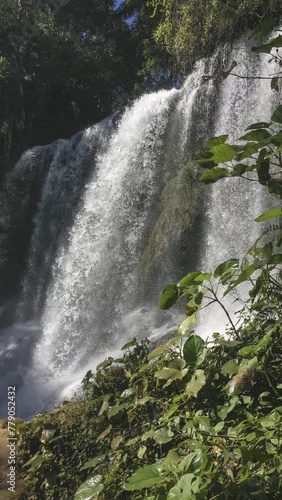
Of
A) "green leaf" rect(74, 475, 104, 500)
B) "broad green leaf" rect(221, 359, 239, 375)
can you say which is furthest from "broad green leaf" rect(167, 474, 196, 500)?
"broad green leaf" rect(221, 359, 239, 375)

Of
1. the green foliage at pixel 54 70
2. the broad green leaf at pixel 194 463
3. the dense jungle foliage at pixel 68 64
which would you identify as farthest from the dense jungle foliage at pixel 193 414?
the green foliage at pixel 54 70

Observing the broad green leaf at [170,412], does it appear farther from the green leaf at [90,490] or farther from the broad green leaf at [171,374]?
the green leaf at [90,490]

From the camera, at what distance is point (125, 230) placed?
907 centimetres

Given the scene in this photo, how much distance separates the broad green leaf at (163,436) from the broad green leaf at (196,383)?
130 millimetres

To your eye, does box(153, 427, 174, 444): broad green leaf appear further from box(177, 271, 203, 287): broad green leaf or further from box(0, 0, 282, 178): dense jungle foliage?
box(0, 0, 282, 178): dense jungle foliage

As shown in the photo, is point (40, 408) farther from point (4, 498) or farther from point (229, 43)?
point (229, 43)

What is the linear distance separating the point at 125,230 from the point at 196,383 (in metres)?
7.39

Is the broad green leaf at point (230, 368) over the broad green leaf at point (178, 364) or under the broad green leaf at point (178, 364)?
under

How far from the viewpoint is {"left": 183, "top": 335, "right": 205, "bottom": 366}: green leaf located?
1.66 meters

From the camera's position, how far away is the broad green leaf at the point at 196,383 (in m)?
1.69

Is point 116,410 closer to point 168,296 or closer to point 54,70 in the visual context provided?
point 168,296

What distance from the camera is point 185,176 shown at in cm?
818

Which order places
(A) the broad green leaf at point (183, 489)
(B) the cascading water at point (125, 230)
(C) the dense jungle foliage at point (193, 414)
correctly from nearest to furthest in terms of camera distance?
1. (A) the broad green leaf at point (183, 489)
2. (C) the dense jungle foliage at point (193, 414)
3. (B) the cascading water at point (125, 230)

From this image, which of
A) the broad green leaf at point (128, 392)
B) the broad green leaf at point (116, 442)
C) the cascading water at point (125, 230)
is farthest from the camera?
the cascading water at point (125, 230)
